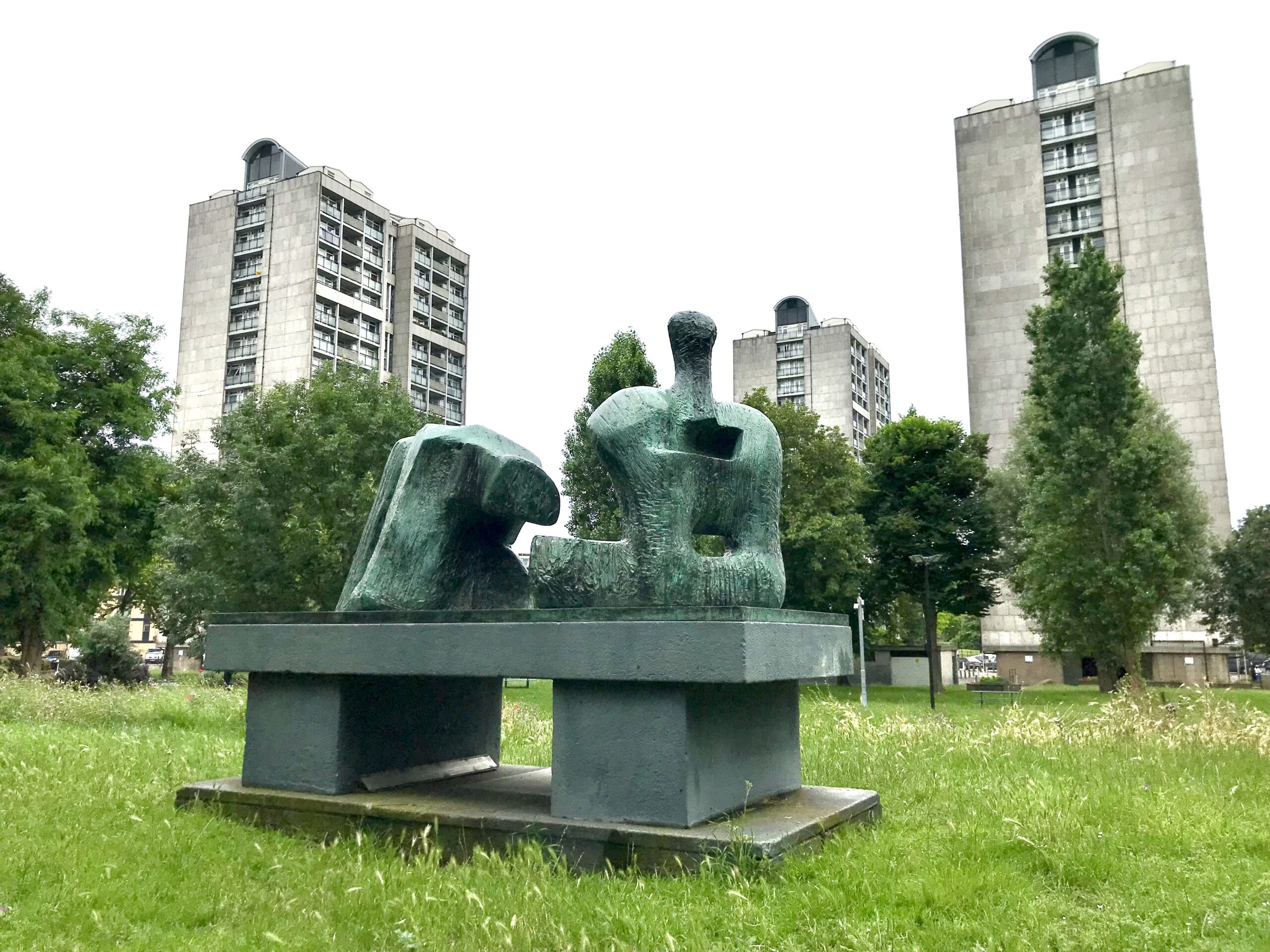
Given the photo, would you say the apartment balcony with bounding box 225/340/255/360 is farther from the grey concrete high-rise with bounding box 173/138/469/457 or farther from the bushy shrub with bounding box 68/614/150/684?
the bushy shrub with bounding box 68/614/150/684

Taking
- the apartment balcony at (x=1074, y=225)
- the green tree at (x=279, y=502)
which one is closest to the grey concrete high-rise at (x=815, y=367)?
the apartment balcony at (x=1074, y=225)

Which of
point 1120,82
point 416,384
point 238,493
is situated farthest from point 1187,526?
point 416,384

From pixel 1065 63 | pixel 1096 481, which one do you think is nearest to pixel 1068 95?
pixel 1065 63

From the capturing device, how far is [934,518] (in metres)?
34.5

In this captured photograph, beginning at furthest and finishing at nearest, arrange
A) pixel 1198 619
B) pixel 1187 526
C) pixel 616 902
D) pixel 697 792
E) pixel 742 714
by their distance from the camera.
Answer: pixel 1198 619, pixel 1187 526, pixel 742 714, pixel 697 792, pixel 616 902

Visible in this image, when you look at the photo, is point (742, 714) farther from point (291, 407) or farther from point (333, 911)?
point (291, 407)

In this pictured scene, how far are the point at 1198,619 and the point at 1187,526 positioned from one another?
13.7m

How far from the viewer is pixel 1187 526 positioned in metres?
28.5

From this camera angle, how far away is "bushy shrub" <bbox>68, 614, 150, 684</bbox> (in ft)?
65.3

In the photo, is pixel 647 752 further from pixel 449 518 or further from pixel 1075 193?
pixel 1075 193

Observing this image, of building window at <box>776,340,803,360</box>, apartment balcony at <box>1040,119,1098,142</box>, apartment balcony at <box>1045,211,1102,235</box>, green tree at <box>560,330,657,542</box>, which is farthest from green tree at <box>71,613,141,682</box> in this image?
building window at <box>776,340,803,360</box>

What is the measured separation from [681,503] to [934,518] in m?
30.1

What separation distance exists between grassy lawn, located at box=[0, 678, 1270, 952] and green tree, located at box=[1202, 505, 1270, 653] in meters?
29.8

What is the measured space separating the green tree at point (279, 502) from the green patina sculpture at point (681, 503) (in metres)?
16.8
